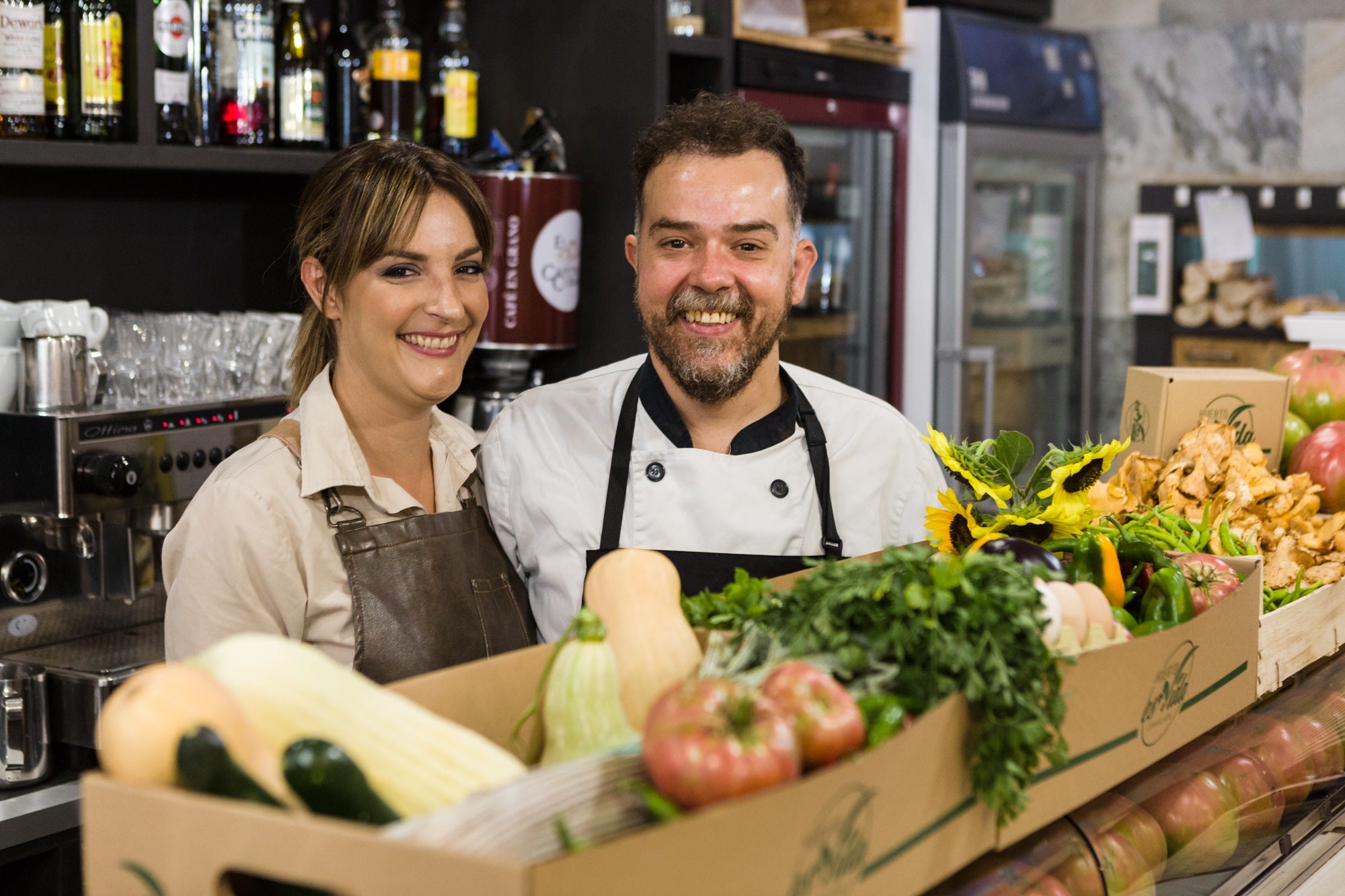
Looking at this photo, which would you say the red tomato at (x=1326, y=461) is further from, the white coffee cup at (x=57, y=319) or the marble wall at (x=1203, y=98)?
the marble wall at (x=1203, y=98)

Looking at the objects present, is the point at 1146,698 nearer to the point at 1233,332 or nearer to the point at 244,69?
the point at 244,69

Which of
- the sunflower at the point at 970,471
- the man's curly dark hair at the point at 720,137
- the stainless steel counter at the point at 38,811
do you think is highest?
the man's curly dark hair at the point at 720,137

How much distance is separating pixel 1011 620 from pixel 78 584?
2098mm

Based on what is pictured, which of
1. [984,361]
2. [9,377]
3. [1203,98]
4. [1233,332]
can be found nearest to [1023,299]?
[984,361]

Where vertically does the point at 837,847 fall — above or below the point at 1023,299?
below

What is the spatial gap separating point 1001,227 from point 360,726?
382 cm

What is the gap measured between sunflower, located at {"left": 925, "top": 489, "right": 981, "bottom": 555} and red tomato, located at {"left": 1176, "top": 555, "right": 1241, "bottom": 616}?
9.0 inches

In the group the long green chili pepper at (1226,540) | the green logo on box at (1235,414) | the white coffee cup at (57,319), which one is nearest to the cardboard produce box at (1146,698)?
the long green chili pepper at (1226,540)

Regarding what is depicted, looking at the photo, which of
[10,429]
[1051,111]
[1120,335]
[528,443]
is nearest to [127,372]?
[10,429]

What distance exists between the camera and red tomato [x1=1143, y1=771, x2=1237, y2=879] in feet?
4.29

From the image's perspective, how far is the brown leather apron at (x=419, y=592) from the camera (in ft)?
5.67

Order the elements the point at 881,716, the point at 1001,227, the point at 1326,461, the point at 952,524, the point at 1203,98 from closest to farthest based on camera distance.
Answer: the point at 881,716 < the point at 952,524 < the point at 1326,461 < the point at 1001,227 < the point at 1203,98

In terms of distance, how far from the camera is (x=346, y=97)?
3033 mm

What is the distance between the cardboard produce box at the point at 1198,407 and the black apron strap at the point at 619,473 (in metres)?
0.75
